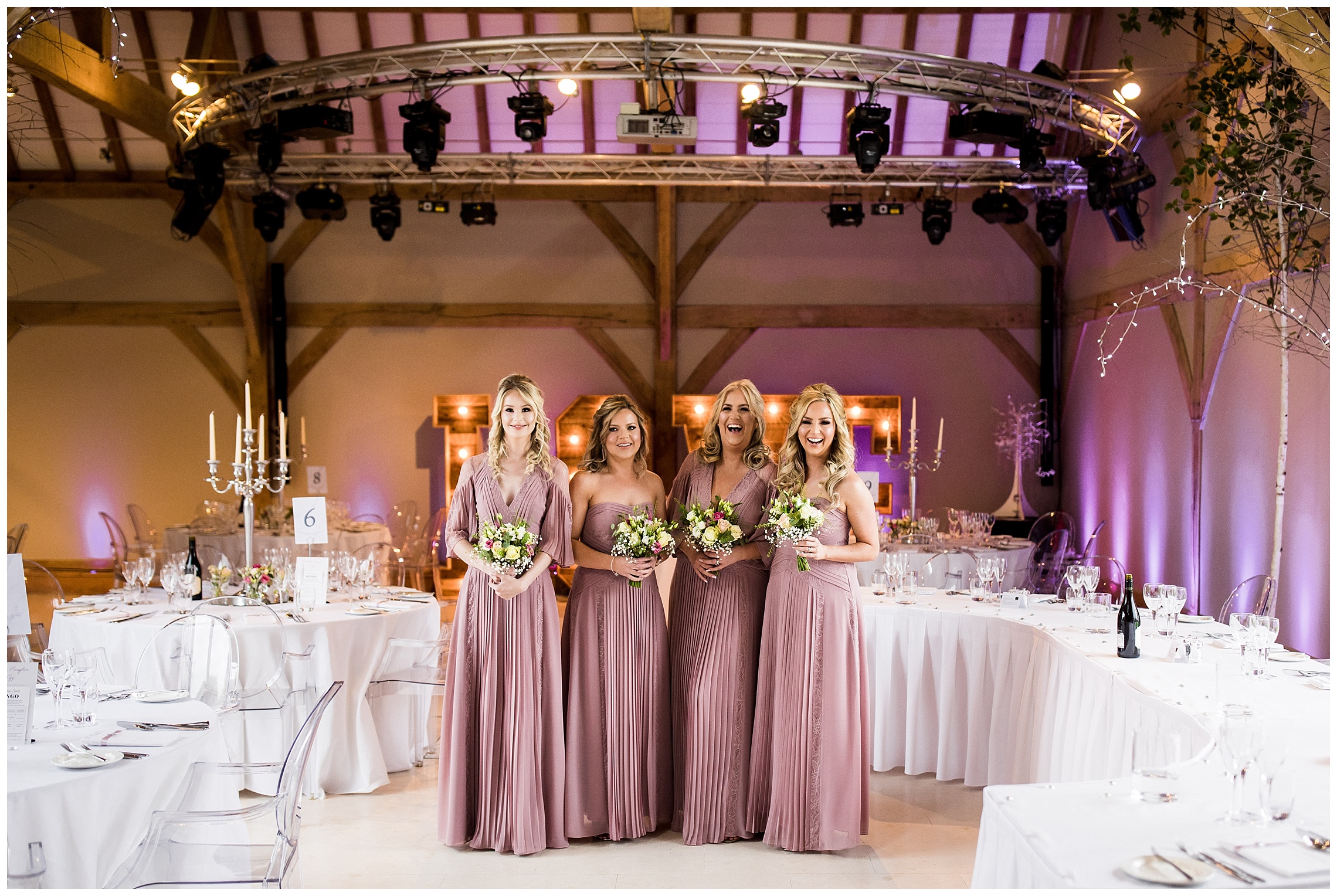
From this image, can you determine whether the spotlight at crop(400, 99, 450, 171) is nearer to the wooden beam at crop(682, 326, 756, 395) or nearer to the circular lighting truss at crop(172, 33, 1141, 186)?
the circular lighting truss at crop(172, 33, 1141, 186)

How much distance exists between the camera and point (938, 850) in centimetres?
446

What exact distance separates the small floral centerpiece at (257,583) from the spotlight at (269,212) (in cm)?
578

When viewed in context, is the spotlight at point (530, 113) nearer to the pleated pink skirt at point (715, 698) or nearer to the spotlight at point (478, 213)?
the spotlight at point (478, 213)

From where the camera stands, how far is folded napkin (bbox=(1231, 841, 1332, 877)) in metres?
2.05

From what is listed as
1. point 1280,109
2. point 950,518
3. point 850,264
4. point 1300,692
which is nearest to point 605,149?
point 850,264

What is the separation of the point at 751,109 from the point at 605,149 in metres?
4.42

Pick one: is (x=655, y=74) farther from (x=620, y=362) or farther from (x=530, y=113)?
(x=620, y=362)

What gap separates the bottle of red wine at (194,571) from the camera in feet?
19.1

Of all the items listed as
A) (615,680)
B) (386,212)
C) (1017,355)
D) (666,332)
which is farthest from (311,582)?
(1017,355)

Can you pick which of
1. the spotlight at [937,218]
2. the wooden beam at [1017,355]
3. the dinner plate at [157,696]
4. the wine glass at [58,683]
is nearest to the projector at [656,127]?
the spotlight at [937,218]

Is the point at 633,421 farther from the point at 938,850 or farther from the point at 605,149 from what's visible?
the point at 605,149

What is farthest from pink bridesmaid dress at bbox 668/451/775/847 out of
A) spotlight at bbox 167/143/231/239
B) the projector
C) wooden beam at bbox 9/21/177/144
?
spotlight at bbox 167/143/231/239

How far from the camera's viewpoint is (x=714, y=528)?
14.0 ft

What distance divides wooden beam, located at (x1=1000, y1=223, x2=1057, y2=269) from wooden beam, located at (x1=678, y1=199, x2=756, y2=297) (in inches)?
132
